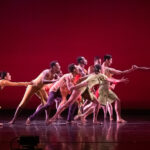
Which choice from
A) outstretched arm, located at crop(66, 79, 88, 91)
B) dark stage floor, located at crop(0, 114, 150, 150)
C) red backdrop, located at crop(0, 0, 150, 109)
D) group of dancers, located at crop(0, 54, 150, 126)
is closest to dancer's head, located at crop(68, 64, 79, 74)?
group of dancers, located at crop(0, 54, 150, 126)

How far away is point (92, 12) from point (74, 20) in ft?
2.04

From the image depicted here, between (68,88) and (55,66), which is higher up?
(55,66)

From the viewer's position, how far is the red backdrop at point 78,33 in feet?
42.6

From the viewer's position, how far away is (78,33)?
43.4 feet

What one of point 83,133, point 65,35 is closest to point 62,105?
point 83,133

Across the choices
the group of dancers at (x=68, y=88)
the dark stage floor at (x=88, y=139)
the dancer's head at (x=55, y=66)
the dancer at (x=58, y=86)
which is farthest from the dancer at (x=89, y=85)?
the dark stage floor at (x=88, y=139)

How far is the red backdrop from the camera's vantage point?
511 inches

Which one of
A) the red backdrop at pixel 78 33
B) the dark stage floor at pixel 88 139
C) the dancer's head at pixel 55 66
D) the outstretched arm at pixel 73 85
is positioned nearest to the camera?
the dark stage floor at pixel 88 139

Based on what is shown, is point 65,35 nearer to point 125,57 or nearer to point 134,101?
point 125,57

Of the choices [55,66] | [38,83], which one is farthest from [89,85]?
[38,83]

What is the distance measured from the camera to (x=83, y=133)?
6.98 m

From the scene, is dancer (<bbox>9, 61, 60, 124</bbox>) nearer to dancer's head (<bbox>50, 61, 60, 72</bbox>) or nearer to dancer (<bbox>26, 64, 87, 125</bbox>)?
dancer's head (<bbox>50, 61, 60, 72</bbox>)

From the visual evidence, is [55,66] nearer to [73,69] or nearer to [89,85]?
[73,69]

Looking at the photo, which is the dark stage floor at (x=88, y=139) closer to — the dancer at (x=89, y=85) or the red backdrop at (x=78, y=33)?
the dancer at (x=89, y=85)
